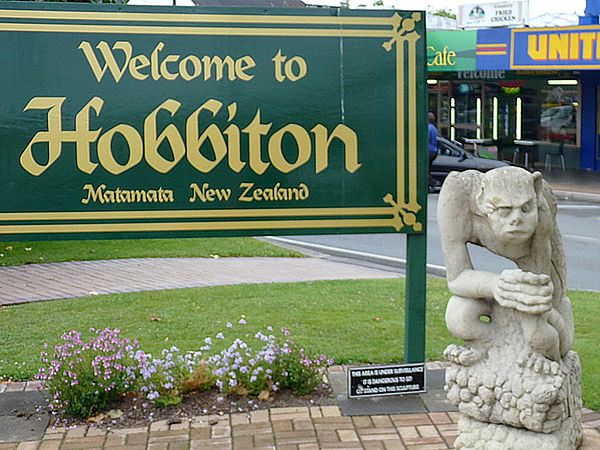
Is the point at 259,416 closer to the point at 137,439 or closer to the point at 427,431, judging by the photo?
the point at 137,439

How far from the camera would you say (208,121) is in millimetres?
7500

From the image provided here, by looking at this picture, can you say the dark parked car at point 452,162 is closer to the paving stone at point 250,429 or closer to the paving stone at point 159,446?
the paving stone at point 250,429

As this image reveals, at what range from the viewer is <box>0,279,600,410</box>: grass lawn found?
8625 mm

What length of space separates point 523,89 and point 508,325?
25.4 metres

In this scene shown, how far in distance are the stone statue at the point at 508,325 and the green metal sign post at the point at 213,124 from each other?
1.79 metres

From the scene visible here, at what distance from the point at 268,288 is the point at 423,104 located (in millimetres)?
4433

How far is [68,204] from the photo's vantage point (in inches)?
290

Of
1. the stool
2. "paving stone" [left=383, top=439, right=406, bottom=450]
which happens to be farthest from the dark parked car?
"paving stone" [left=383, top=439, right=406, bottom=450]

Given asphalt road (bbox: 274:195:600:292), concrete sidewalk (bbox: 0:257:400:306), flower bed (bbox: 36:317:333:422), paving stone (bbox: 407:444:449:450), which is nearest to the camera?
paving stone (bbox: 407:444:449:450)

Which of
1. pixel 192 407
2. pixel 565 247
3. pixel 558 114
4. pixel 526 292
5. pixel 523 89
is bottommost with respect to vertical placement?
pixel 565 247

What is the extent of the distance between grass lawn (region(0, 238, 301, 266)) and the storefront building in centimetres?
1181

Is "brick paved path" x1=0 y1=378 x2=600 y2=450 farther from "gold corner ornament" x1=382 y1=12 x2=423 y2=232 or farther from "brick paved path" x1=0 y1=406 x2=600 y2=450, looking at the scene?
"gold corner ornament" x1=382 y1=12 x2=423 y2=232

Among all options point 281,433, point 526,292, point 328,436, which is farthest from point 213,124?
point 526,292

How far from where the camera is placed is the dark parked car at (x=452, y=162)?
22688 millimetres
